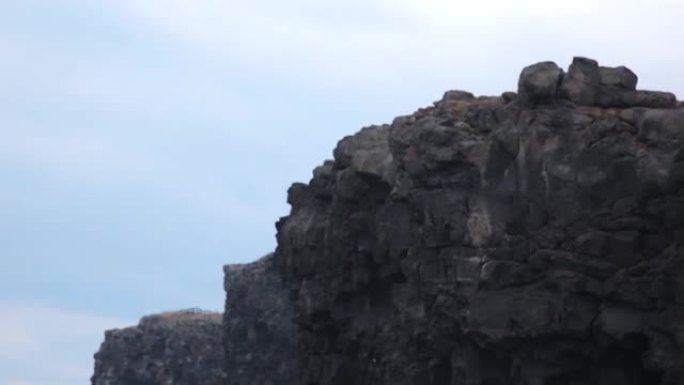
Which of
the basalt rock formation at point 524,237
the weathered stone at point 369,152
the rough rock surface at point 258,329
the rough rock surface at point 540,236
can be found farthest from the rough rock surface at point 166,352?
the rough rock surface at point 540,236

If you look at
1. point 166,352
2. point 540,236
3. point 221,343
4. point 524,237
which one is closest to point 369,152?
point 524,237

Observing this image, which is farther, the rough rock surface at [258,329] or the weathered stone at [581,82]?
the rough rock surface at [258,329]

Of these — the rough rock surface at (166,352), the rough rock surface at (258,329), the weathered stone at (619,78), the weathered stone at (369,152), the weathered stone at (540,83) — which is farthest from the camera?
the rough rock surface at (166,352)

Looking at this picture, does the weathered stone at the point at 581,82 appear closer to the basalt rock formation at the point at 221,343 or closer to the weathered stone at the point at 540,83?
the weathered stone at the point at 540,83

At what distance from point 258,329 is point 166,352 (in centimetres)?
2507

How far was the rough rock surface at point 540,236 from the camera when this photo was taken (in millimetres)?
76750

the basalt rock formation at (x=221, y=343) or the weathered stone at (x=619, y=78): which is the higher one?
the basalt rock formation at (x=221, y=343)

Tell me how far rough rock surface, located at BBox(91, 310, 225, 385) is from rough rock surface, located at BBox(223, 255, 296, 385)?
1533 cm

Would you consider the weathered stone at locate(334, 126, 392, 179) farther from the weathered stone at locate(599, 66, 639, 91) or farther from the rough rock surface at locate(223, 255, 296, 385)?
the rough rock surface at locate(223, 255, 296, 385)

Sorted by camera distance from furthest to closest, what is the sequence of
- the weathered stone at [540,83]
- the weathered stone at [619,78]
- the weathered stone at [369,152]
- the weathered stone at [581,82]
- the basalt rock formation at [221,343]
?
the basalt rock formation at [221,343]
the weathered stone at [369,152]
the weathered stone at [619,78]
the weathered stone at [581,82]
the weathered stone at [540,83]

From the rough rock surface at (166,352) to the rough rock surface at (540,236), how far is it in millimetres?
89879

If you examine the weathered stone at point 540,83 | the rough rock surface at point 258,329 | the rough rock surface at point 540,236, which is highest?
the rough rock surface at point 258,329

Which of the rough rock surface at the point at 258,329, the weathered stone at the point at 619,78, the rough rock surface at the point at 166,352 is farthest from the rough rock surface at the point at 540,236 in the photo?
the rough rock surface at the point at 166,352

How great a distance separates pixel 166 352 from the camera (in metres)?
181
